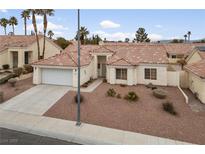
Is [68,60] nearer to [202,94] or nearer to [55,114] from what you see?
[55,114]

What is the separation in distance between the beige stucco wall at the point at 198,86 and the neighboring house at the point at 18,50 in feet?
79.6

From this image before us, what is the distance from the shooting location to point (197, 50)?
87.6ft

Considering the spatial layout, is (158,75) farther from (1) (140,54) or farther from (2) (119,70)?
(2) (119,70)

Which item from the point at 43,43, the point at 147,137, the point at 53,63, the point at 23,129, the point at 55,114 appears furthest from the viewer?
the point at 43,43

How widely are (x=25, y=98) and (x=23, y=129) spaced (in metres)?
5.69

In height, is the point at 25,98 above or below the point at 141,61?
below

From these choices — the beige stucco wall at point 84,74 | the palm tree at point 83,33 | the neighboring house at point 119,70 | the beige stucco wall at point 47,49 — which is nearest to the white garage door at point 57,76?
the neighboring house at point 119,70

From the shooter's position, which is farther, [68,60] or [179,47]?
[179,47]

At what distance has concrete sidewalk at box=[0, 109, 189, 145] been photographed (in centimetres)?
967

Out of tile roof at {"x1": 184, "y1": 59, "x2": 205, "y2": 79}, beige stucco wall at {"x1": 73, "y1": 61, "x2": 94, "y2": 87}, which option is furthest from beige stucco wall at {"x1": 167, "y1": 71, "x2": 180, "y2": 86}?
beige stucco wall at {"x1": 73, "y1": 61, "x2": 94, "y2": 87}

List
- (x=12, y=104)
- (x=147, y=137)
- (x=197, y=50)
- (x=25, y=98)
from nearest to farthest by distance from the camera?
(x=147, y=137), (x=12, y=104), (x=25, y=98), (x=197, y=50)

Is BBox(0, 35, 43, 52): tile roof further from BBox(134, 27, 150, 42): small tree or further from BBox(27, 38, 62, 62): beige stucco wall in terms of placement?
BBox(134, 27, 150, 42): small tree

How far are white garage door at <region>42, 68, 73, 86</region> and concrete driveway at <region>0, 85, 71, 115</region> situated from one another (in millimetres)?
1136

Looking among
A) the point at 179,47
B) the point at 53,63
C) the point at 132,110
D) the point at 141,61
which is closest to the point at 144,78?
the point at 141,61
